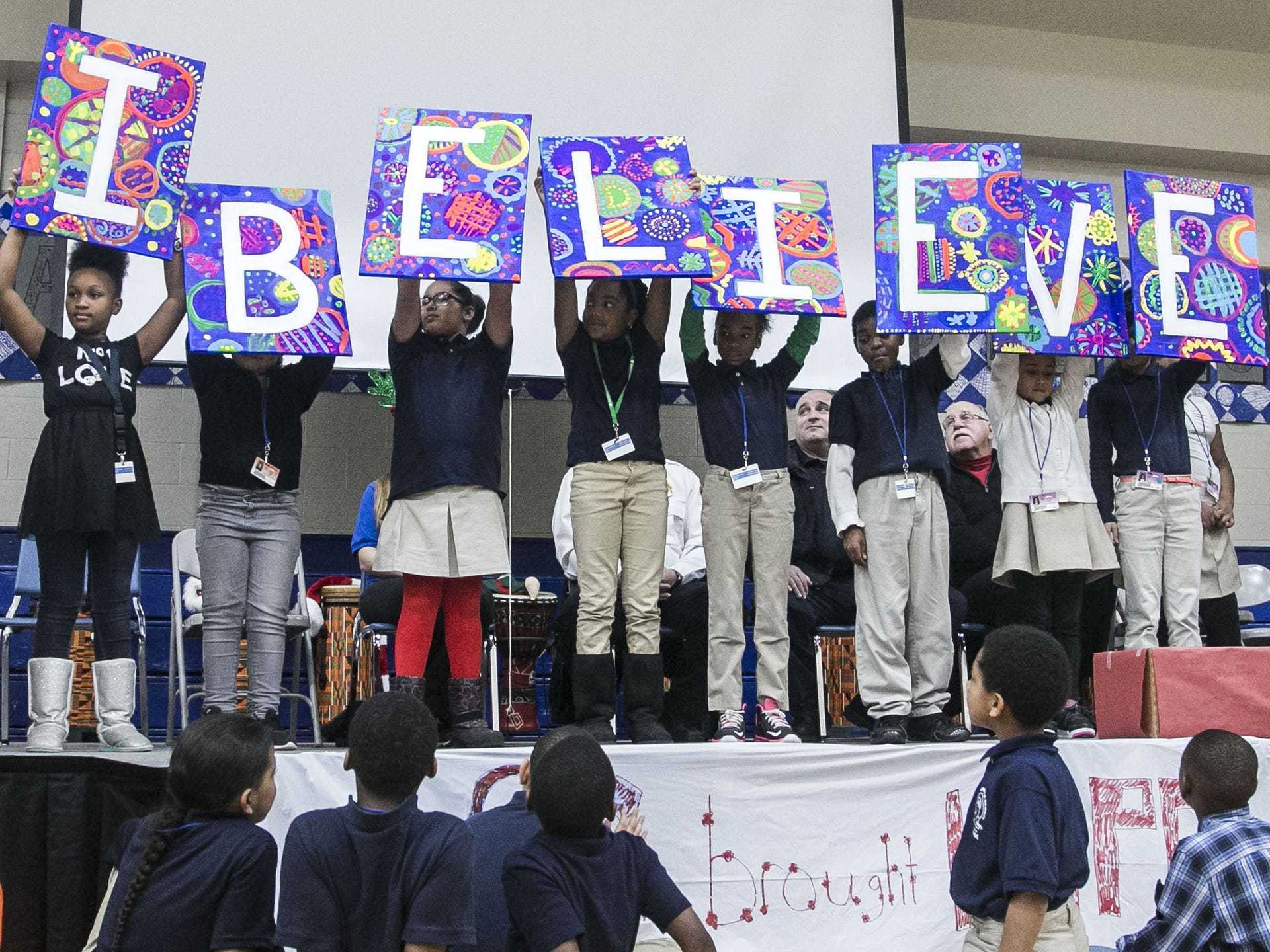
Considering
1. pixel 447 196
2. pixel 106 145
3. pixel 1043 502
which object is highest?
pixel 106 145

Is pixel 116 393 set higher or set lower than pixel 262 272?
lower

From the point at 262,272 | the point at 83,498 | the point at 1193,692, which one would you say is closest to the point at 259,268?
the point at 262,272

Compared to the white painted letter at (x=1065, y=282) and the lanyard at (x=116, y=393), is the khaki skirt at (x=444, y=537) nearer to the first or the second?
the lanyard at (x=116, y=393)

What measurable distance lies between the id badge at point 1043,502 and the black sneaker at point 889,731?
2.88 feet

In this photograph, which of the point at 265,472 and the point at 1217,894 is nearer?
the point at 1217,894

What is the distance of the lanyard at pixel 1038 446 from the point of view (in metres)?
4.55

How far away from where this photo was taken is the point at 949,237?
439 cm

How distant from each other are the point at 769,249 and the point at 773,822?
69.8 inches

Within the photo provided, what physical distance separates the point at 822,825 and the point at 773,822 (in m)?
0.14

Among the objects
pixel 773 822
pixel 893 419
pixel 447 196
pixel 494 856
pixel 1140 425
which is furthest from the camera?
pixel 1140 425

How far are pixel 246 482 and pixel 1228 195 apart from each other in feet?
11.4

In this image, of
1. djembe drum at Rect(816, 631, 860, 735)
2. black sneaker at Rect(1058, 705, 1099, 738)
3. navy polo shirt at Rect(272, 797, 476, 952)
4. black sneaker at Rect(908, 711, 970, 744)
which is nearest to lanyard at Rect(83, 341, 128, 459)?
navy polo shirt at Rect(272, 797, 476, 952)

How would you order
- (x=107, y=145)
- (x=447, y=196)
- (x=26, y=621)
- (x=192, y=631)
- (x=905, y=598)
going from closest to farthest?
(x=107, y=145)
(x=447, y=196)
(x=905, y=598)
(x=26, y=621)
(x=192, y=631)

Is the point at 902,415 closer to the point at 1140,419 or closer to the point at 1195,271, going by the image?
the point at 1140,419
